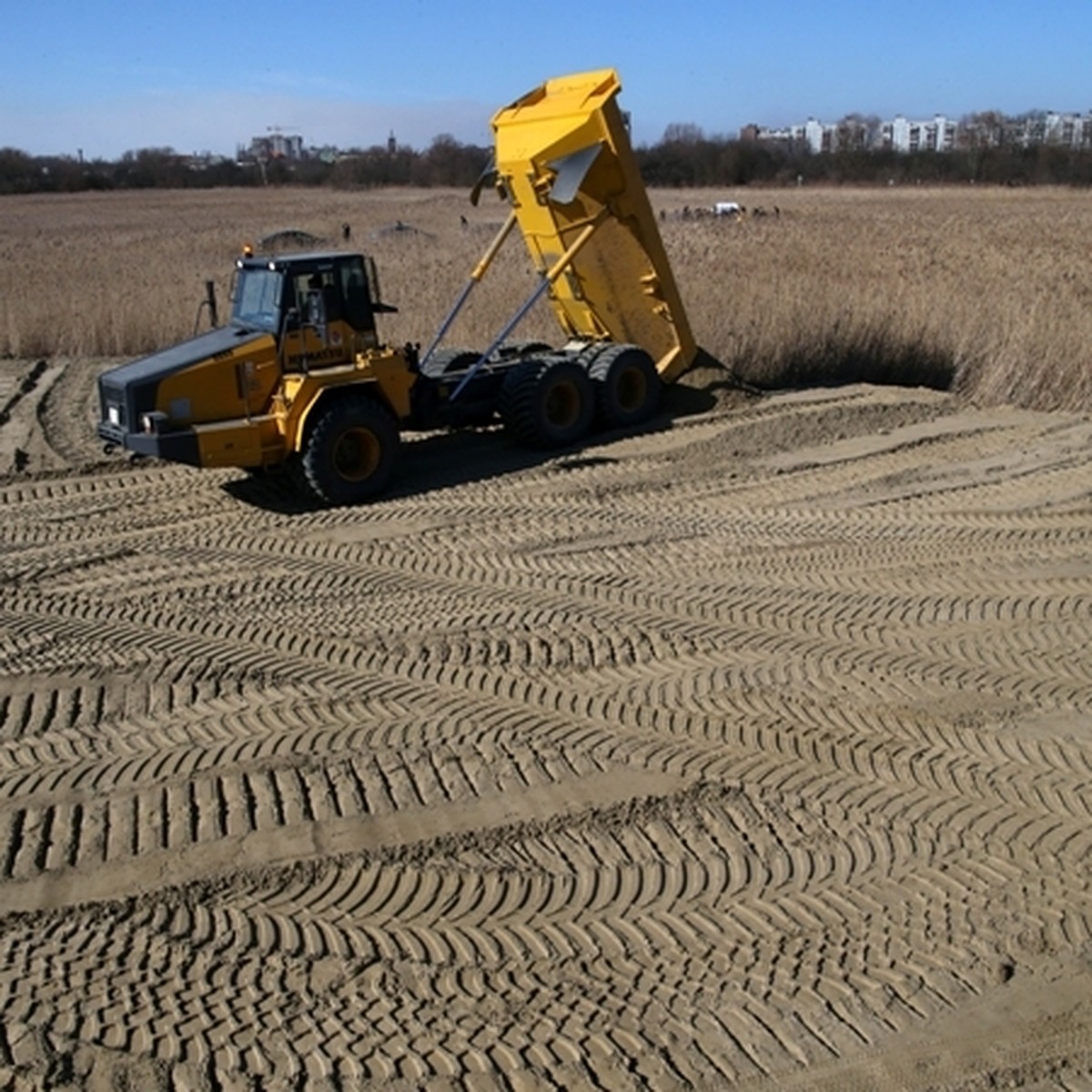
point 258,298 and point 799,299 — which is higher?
point 258,298

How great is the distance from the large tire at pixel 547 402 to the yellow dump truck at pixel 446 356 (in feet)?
0.05

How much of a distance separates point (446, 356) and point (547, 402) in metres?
1.24

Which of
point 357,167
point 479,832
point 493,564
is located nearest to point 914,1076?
point 479,832

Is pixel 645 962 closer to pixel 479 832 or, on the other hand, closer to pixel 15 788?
pixel 479 832

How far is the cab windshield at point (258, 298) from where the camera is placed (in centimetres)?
947

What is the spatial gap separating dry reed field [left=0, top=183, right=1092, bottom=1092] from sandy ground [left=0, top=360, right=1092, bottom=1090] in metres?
0.02

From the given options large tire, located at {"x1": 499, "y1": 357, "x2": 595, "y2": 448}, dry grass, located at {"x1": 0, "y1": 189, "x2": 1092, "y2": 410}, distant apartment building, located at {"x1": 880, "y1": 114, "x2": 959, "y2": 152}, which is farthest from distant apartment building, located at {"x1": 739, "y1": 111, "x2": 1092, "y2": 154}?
large tire, located at {"x1": 499, "y1": 357, "x2": 595, "y2": 448}

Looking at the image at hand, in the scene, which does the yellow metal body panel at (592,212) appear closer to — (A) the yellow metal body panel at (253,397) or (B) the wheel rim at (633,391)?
(B) the wheel rim at (633,391)

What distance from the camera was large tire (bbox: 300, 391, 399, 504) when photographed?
9.33 metres

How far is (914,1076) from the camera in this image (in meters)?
3.80

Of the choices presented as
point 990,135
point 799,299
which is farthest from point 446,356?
point 990,135

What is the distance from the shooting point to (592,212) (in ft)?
37.5

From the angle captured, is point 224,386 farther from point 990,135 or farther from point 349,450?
point 990,135

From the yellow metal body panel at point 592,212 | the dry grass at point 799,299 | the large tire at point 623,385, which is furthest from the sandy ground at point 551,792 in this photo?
the dry grass at point 799,299
